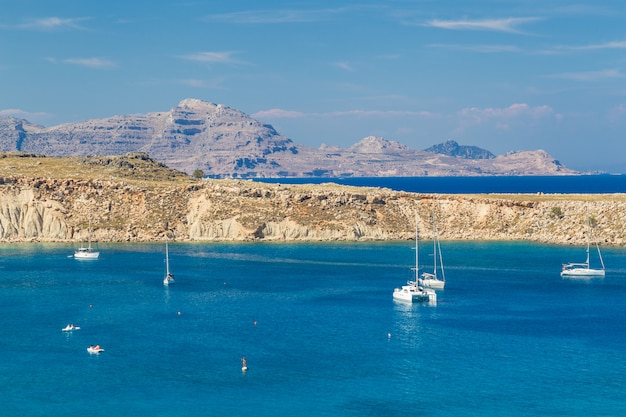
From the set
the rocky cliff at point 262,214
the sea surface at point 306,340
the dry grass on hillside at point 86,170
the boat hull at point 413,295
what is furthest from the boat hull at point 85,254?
Result: the boat hull at point 413,295

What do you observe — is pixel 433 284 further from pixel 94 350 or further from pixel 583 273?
pixel 94 350

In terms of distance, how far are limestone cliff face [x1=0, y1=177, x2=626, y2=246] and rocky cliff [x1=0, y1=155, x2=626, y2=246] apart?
194 mm

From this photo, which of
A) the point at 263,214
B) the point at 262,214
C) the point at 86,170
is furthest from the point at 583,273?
the point at 86,170

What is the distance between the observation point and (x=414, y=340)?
7856 centimetres

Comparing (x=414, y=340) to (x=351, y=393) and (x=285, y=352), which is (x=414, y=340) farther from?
(x=351, y=393)

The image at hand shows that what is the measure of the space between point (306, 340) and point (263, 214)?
8622 centimetres

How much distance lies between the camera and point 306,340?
78.2 meters

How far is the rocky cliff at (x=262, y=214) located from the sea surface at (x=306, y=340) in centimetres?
3013

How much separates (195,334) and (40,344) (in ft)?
46.9

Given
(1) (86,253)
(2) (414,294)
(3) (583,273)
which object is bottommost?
(2) (414,294)

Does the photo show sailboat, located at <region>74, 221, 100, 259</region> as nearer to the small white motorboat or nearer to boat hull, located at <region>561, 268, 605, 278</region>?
the small white motorboat

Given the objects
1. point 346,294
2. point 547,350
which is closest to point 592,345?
point 547,350

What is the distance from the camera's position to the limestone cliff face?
15950cm

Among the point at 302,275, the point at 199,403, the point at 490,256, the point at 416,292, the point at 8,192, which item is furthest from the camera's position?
the point at 8,192
